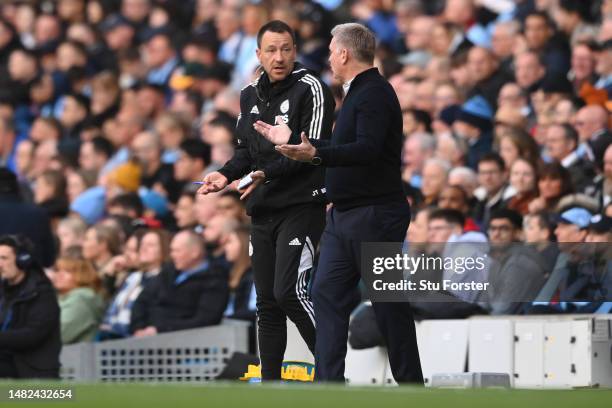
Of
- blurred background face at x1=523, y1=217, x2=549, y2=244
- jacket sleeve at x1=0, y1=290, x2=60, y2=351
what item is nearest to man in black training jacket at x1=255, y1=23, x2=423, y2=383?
blurred background face at x1=523, y1=217, x2=549, y2=244

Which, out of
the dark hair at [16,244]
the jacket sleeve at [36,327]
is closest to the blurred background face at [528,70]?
the dark hair at [16,244]

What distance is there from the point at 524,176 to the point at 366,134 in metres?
4.73

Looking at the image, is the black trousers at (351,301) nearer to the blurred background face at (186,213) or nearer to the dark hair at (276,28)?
the dark hair at (276,28)

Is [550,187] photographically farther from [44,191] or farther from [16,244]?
[44,191]

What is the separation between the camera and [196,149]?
1742 cm

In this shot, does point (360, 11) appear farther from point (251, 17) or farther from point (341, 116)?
point (341, 116)

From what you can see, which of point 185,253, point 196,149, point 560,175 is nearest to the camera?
point 560,175

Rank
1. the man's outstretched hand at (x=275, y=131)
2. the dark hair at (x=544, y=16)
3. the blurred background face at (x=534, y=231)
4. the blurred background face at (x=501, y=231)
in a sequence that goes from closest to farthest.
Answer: the man's outstretched hand at (x=275, y=131), the blurred background face at (x=534, y=231), the blurred background face at (x=501, y=231), the dark hair at (x=544, y=16)

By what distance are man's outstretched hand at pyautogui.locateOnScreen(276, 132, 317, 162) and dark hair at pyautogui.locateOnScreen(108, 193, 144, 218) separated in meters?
8.23

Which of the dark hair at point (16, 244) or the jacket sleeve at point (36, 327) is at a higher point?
the dark hair at point (16, 244)

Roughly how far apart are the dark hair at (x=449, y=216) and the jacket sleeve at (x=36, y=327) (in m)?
3.16

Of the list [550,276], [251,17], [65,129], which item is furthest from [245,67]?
[550,276]

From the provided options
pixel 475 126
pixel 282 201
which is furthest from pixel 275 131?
pixel 475 126

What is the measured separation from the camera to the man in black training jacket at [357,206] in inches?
360
